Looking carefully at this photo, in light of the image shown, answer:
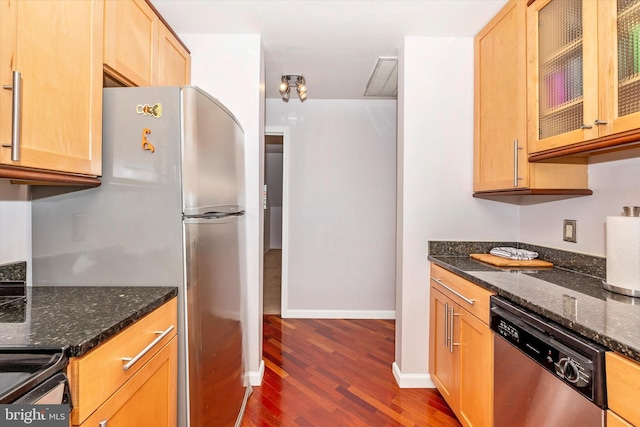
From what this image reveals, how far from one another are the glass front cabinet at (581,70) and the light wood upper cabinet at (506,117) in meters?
0.06

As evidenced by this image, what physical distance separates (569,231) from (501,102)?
0.82 metres

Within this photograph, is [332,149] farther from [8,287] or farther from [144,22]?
[8,287]

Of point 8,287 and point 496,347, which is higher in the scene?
point 8,287

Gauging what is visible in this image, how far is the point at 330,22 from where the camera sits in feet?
6.23

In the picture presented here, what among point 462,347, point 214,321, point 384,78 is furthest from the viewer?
point 384,78

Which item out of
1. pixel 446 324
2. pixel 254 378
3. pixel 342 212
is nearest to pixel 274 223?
pixel 342 212

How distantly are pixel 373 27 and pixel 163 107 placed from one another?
4.73 ft

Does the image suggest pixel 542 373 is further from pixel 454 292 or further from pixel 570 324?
pixel 454 292

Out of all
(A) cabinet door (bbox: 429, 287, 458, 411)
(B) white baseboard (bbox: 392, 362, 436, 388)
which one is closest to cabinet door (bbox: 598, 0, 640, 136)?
(A) cabinet door (bbox: 429, 287, 458, 411)

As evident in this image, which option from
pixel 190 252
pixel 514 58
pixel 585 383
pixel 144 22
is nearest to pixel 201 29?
pixel 144 22

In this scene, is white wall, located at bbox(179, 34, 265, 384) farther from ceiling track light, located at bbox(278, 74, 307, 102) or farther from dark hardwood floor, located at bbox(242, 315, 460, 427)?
ceiling track light, located at bbox(278, 74, 307, 102)

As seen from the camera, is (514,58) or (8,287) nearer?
(8,287)

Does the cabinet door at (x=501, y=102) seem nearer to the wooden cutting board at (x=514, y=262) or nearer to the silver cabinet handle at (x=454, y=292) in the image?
the wooden cutting board at (x=514, y=262)

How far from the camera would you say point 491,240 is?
2096mm
